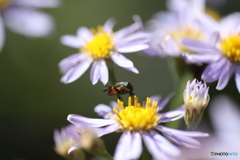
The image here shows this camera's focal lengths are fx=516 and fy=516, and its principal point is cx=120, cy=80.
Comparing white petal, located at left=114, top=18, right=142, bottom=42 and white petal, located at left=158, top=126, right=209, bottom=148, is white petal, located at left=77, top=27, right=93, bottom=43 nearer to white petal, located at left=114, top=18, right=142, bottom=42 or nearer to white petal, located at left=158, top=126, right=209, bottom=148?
white petal, located at left=114, top=18, right=142, bottom=42

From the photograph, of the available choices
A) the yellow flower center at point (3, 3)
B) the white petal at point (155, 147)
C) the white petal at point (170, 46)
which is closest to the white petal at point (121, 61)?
the white petal at point (170, 46)

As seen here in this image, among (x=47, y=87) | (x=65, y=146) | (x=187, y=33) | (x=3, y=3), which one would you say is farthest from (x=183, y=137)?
(x=47, y=87)

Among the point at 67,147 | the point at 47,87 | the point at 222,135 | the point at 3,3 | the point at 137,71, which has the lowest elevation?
the point at 222,135

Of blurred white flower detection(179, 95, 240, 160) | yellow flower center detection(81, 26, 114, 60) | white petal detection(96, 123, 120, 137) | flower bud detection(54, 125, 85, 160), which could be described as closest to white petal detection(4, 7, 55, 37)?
yellow flower center detection(81, 26, 114, 60)

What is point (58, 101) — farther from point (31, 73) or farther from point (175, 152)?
point (175, 152)

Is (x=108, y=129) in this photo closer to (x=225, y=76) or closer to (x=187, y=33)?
(x=225, y=76)

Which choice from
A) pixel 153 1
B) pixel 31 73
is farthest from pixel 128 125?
pixel 153 1
